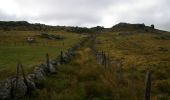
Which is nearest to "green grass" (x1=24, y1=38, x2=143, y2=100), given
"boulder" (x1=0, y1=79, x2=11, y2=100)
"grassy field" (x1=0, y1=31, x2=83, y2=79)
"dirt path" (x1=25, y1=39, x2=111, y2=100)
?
Result: "dirt path" (x1=25, y1=39, x2=111, y2=100)

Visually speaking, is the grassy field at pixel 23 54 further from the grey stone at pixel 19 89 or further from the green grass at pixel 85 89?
the grey stone at pixel 19 89

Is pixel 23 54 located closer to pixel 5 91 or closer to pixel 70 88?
pixel 70 88

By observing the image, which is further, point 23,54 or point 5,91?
point 23,54

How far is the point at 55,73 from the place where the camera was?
2616 cm

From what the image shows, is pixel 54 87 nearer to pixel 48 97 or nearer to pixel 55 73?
pixel 48 97

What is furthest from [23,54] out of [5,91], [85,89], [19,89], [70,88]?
[5,91]

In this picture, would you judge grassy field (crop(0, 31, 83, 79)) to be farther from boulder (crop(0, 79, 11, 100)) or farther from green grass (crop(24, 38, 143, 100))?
boulder (crop(0, 79, 11, 100))

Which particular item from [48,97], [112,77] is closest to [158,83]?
[112,77]

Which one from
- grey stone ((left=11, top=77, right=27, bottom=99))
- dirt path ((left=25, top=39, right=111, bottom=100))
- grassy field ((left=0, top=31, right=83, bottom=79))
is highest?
grey stone ((left=11, top=77, right=27, bottom=99))

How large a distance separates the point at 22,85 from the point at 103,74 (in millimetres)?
8801

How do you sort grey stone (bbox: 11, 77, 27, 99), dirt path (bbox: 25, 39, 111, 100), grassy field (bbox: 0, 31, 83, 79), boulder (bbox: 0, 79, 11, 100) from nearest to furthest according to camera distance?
boulder (bbox: 0, 79, 11, 100), grey stone (bbox: 11, 77, 27, 99), dirt path (bbox: 25, 39, 111, 100), grassy field (bbox: 0, 31, 83, 79)

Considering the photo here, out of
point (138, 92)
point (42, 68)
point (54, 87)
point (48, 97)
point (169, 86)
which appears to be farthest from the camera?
point (42, 68)

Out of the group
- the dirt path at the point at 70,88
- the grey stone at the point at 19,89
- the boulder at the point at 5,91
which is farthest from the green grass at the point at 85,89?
the boulder at the point at 5,91

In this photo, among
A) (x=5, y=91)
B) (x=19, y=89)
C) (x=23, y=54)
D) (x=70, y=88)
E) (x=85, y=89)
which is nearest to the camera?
(x=5, y=91)
